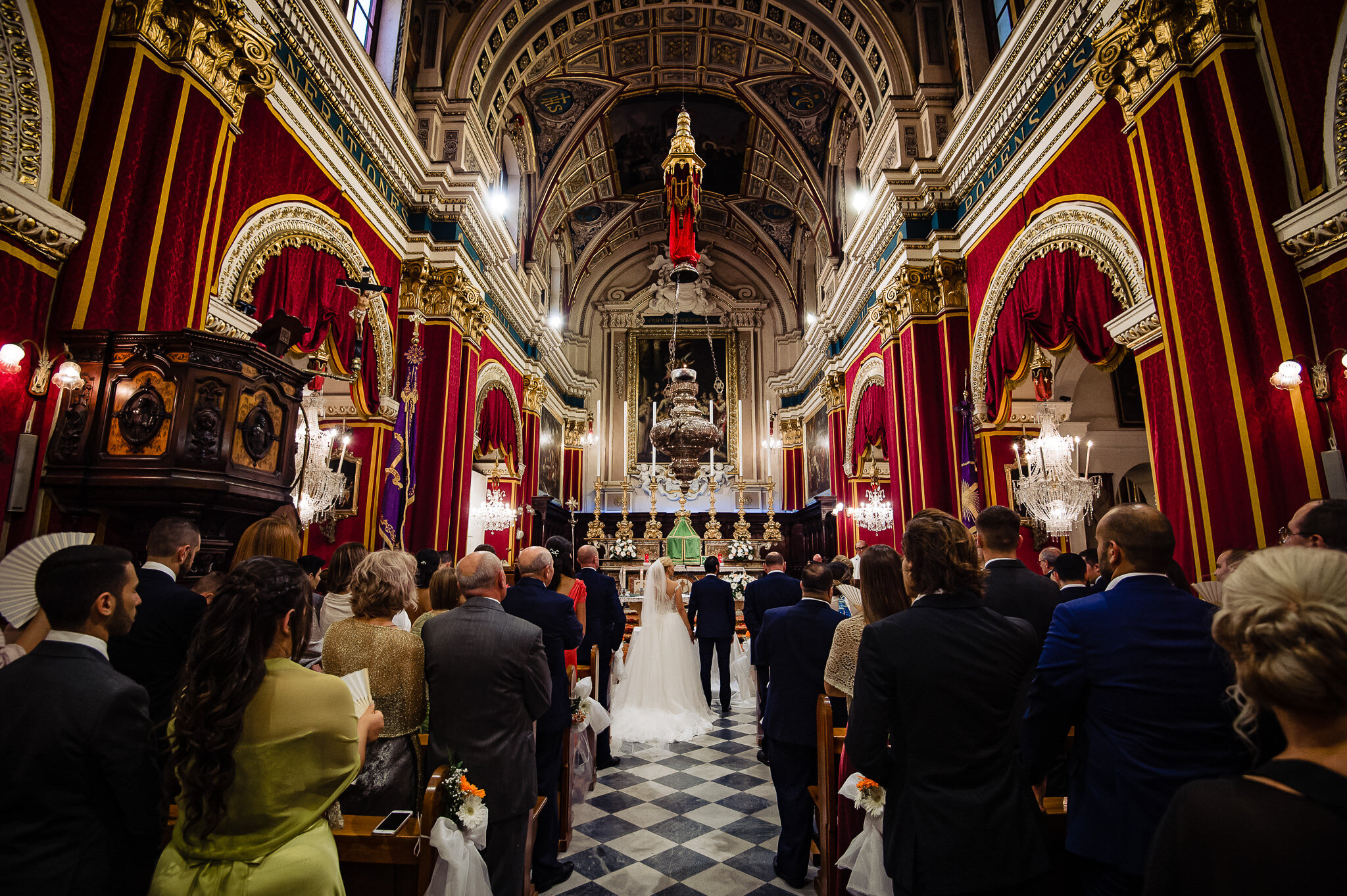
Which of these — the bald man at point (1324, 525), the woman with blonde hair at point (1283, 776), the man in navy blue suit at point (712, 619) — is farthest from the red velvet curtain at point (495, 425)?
the woman with blonde hair at point (1283, 776)

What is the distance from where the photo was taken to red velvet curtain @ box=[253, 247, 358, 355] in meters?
5.35

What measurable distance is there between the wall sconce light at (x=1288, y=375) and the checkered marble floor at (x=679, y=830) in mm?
3680

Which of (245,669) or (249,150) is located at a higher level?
(249,150)

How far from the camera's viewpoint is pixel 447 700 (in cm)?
243

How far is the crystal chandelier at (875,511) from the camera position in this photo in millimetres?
9977

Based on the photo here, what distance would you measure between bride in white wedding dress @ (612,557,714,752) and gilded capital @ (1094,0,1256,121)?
17.0 feet

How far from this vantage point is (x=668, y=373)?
1750cm

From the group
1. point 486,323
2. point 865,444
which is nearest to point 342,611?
point 486,323

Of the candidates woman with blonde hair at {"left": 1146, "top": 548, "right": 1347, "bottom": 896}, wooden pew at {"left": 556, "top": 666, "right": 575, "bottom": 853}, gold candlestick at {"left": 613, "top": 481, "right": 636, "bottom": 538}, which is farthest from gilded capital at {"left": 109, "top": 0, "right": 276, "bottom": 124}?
gold candlestick at {"left": 613, "top": 481, "right": 636, "bottom": 538}

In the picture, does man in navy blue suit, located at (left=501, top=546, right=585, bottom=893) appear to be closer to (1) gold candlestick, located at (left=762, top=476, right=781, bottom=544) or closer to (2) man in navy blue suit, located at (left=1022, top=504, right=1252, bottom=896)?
(2) man in navy blue suit, located at (left=1022, top=504, right=1252, bottom=896)

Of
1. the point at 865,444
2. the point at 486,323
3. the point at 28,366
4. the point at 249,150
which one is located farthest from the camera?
the point at 865,444

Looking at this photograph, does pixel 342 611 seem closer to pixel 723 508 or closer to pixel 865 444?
pixel 865 444

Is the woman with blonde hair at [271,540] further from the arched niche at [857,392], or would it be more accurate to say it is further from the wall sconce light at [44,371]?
the arched niche at [857,392]

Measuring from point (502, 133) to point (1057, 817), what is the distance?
1206 centimetres
